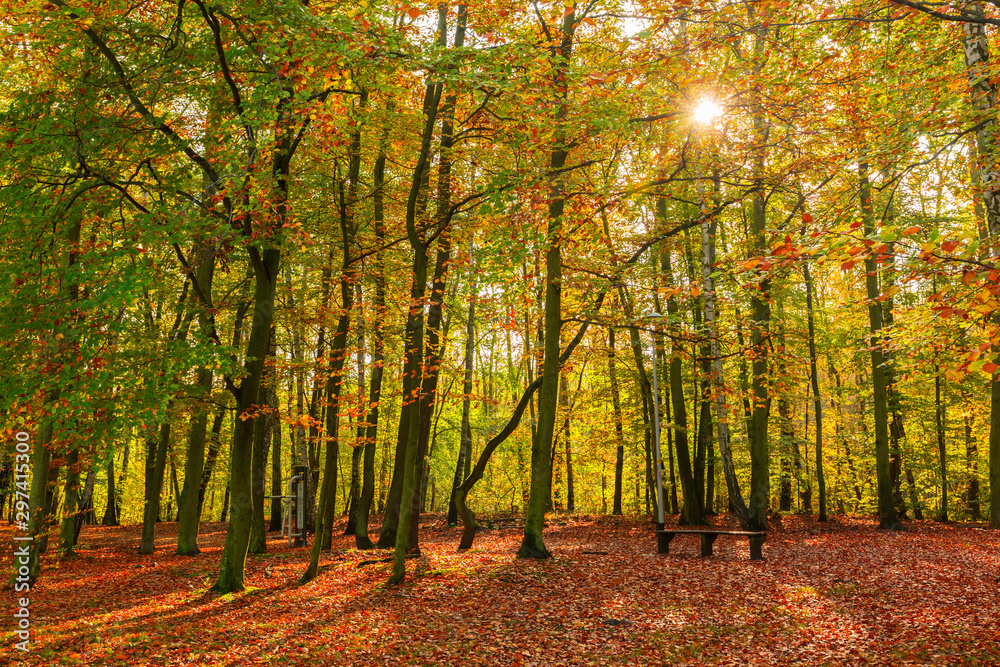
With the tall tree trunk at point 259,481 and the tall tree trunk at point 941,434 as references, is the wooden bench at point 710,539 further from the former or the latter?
the tall tree trunk at point 941,434

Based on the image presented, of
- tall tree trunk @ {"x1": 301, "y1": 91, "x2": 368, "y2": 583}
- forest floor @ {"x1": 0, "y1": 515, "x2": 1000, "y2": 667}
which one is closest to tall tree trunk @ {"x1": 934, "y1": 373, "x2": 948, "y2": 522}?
forest floor @ {"x1": 0, "y1": 515, "x2": 1000, "y2": 667}

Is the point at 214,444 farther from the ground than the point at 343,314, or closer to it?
closer to it

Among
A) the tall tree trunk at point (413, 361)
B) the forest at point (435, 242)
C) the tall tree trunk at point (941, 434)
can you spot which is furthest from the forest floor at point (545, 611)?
the tall tree trunk at point (941, 434)

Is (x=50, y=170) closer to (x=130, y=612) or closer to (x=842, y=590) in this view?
(x=130, y=612)

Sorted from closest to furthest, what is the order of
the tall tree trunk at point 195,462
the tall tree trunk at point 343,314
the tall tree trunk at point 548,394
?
the tall tree trunk at point 548,394
the tall tree trunk at point 343,314
the tall tree trunk at point 195,462

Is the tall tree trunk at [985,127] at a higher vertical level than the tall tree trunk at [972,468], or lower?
higher

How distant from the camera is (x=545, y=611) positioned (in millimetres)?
7738

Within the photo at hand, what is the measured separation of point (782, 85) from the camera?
24.2 feet

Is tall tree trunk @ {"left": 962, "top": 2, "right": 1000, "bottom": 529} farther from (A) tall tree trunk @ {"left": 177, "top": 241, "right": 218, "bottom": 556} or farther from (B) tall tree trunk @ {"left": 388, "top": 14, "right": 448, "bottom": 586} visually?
(A) tall tree trunk @ {"left": 177, "top": 241, "right": 218, "bottom": 556}

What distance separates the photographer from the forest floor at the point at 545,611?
20.0ft

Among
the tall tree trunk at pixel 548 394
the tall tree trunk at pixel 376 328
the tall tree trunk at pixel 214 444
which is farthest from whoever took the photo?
the tall tree trunk at pixel 214 444

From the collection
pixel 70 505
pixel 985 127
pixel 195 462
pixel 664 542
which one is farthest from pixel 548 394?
pixel 70 505

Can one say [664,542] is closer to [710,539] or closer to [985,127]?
[710,539]

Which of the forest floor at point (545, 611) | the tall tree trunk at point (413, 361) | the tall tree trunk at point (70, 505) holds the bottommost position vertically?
the forest floor at point (545, 611)
